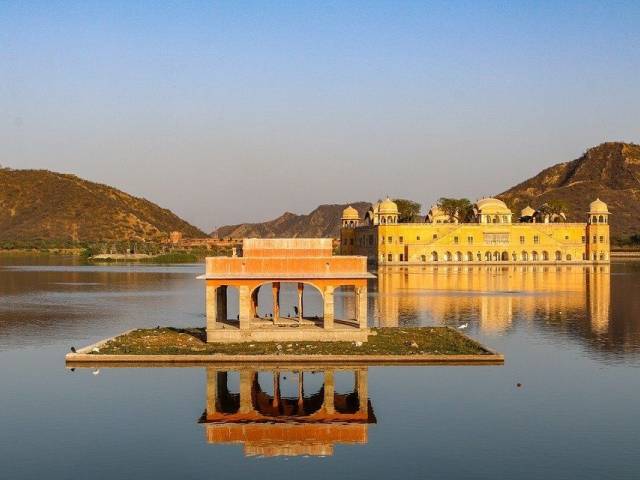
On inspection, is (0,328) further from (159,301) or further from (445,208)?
(445,208)

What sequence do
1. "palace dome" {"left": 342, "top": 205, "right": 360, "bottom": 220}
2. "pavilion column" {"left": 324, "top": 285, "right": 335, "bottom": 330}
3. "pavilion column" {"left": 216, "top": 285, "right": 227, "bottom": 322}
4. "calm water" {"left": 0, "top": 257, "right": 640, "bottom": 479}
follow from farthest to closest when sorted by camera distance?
"palace dome" {"left": 342, "top": 205, "right": 360, "bottom": 220} → "pavilion column" {"left": 216, "top": 285, "right": 227, "bottom": 322} → "pavilion column" {"left": 324, "top": 285, "right": 335, "bottom": 330} → "calm water" {"left": 0, "top": 257, "right": 640, "bottom": 479}

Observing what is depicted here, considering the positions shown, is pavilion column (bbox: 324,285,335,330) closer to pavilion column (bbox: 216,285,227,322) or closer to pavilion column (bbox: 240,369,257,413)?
pavilion column (bbox: 216,285,227,322)

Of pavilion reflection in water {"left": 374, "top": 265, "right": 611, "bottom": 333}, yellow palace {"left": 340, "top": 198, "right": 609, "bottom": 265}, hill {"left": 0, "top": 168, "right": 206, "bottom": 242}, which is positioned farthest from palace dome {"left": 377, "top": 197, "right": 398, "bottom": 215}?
hill {"left": 0, "top": 168, "right": 206, "bottom": 242}

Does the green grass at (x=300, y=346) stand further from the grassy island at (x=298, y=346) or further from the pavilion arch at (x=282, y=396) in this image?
the pavilion arch at (x=282, y=396)

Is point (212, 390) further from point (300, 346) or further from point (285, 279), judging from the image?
point (285, 279)

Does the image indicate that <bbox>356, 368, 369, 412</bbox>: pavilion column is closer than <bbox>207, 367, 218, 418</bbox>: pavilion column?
No

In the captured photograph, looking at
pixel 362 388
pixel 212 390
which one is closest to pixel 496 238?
pixel 362 388

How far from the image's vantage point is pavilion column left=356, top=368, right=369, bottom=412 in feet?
75.6

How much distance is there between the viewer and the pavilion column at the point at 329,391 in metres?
22.9

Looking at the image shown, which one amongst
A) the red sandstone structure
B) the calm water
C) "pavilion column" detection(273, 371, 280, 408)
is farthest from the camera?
the red sandstone structure

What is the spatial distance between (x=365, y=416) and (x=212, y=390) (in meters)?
4.96

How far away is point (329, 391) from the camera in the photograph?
24578mm

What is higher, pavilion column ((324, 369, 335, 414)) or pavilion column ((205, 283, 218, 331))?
pavilion column ((205, 283, 218, 331))

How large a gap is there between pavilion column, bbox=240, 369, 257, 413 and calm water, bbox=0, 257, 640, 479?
0.42 ft
